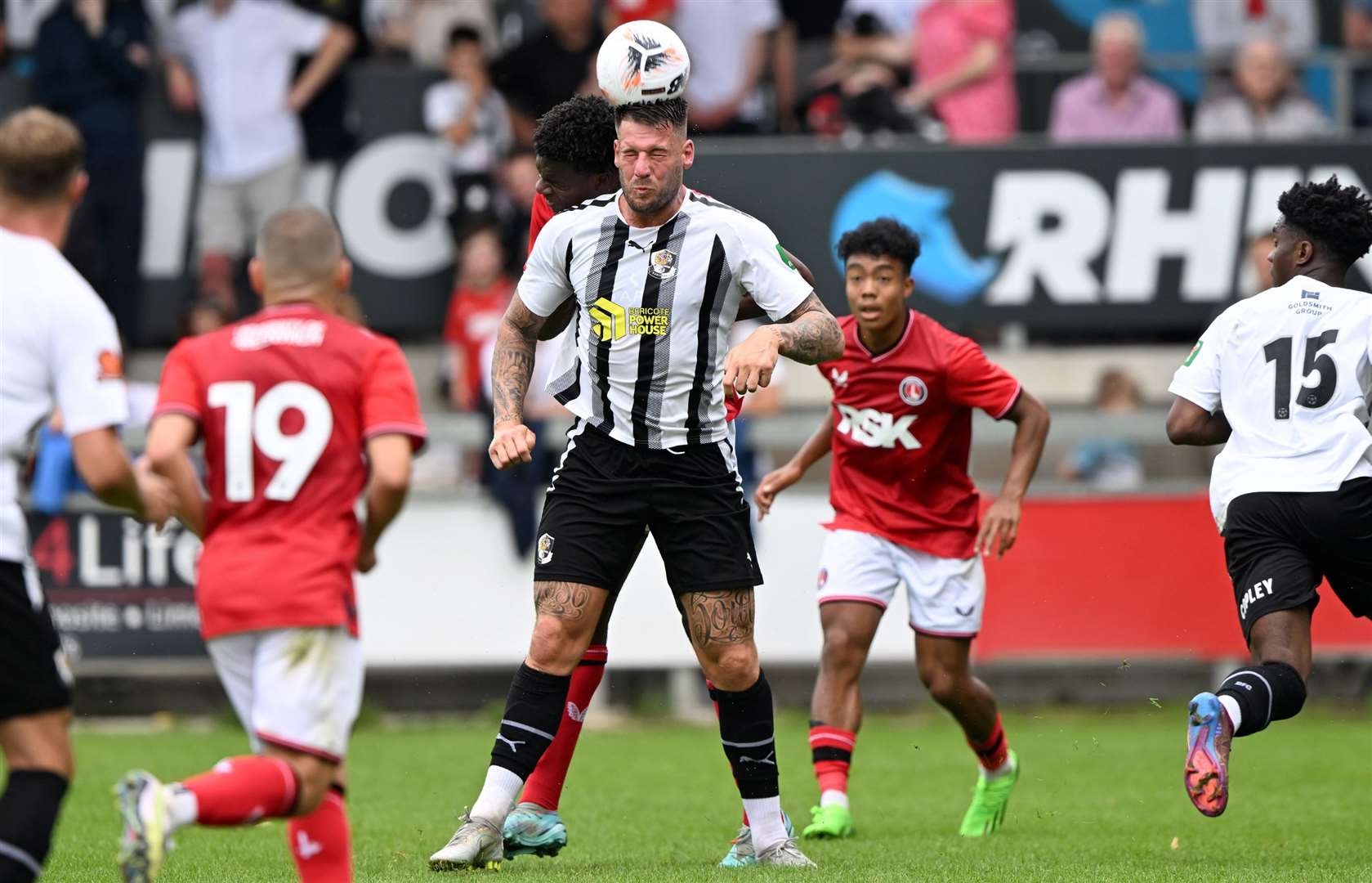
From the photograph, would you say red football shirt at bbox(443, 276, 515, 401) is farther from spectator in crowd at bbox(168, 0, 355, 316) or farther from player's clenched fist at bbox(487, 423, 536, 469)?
player's clenched fist at bbox(487, 423, 536, 469)

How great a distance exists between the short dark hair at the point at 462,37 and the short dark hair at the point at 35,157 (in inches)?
377

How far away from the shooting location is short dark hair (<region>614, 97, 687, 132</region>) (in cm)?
653

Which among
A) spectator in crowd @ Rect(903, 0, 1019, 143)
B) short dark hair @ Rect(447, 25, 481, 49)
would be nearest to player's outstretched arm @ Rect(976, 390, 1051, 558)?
spectator in crowd @ Rect(903, 0, 1019, 143)

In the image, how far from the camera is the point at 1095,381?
14641mm

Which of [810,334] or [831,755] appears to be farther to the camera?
[831,755]

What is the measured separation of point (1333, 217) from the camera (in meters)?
6.97

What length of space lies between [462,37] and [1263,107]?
20.5 feet

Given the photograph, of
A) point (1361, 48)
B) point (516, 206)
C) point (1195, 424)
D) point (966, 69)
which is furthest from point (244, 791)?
point (1361, 48)

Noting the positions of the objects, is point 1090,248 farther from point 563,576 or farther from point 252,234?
point 563,576

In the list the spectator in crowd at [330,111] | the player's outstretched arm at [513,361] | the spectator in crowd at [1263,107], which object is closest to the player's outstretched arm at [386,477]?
the player's outstretched arm at [513,361]

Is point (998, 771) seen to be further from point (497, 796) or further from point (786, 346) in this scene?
point (786, 346)

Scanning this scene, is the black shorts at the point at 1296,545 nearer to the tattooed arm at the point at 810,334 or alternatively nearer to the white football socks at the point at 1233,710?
the white football socks at the point at 1233,710

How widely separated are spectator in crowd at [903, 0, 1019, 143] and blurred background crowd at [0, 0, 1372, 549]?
17mm

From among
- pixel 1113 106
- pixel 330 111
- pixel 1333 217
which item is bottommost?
pixel 1333 217
